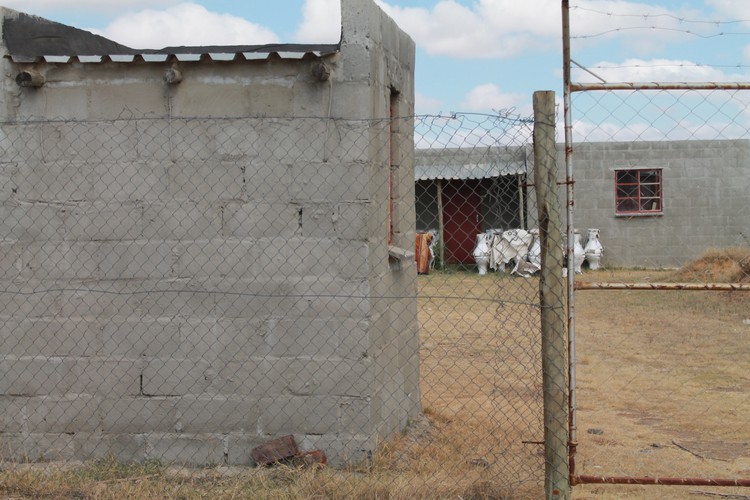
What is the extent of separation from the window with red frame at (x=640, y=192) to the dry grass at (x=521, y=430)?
861 centimetres

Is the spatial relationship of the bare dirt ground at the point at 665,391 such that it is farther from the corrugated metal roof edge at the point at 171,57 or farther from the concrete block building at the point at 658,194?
the concrete block building at the point at 658,194

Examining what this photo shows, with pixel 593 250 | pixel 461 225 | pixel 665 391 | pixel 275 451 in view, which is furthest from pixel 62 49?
pixel 461 225

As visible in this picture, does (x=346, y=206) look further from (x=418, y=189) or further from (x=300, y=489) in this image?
(x=418, y=189)

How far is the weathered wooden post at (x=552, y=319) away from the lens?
4.66 m

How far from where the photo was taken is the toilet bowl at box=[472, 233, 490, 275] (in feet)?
65.8

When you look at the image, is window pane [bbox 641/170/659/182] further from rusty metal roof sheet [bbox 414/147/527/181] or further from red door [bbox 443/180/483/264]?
red door [bbox 443/180/483/264]

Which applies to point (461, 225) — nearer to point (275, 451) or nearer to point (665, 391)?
point (665, 391)

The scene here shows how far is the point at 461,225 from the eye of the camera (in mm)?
22594

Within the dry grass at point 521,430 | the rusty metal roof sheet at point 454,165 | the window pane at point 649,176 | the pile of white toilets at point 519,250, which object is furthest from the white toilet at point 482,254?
the dry grass at point 521,430

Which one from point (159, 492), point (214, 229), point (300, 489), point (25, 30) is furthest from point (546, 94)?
point (25, 30)

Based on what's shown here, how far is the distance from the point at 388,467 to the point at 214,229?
75.6 inches

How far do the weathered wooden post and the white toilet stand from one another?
15.4m

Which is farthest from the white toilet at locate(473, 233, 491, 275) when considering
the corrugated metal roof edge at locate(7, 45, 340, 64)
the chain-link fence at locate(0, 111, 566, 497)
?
the corrugated metal roof edge at locate(7, 45, 340, 64)

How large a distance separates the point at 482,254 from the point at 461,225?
2.56m
